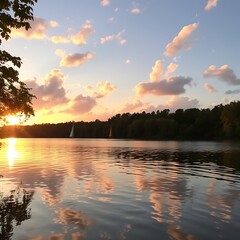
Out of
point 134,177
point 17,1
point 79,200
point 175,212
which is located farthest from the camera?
point 134,177

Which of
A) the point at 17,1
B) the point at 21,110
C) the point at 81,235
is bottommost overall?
the point at 81,235

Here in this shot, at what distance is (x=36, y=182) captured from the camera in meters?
31.8

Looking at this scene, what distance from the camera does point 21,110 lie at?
18188mm

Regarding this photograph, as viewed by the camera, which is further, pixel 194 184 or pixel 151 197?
pixel 194 184

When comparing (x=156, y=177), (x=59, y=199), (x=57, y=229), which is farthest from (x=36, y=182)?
(x=57, y=229)

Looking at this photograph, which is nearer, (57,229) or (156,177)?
(57,229)

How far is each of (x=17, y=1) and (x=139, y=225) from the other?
38.6ft

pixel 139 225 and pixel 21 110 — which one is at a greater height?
pixel 21 110

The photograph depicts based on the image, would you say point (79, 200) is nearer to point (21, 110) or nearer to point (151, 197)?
point (151, 197)

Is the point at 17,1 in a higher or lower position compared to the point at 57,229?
higher

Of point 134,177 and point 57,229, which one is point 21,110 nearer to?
point 57,229

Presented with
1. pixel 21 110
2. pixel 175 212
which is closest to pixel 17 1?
pixel 21 110

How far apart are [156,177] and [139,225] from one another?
19119 mm

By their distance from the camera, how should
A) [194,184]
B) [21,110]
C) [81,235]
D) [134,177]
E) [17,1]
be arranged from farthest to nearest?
1. [134,177]
2. [194,184]
3. [21,110]
4. [81,235]
5. [17,1]
